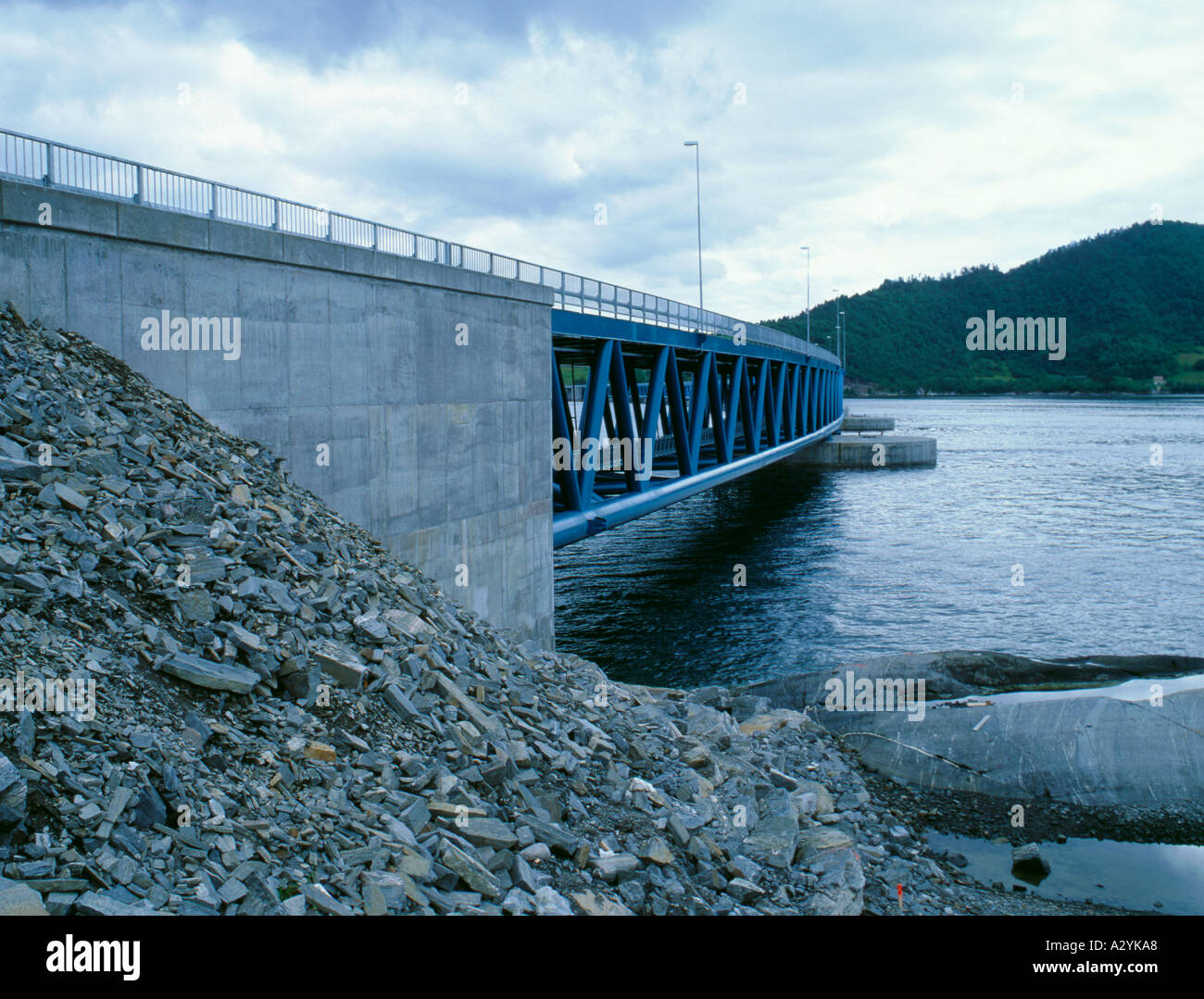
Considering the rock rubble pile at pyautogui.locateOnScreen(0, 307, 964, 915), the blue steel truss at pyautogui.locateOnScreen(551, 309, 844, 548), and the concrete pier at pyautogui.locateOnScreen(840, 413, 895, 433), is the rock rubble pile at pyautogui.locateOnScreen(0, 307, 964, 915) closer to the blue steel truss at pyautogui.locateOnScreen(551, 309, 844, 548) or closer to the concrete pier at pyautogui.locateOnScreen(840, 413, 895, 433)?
the blue steel truss at pyautogui.locateOnScreen(551, 309, 844, 548)

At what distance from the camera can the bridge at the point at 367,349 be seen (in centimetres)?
966

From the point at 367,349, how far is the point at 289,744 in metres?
7.81

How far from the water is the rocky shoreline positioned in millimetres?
502

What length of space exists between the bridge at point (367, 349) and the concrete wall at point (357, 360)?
0.08 ft

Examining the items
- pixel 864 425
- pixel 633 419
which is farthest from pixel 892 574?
pixel 864 425

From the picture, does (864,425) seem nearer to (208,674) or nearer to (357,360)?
(357,360)

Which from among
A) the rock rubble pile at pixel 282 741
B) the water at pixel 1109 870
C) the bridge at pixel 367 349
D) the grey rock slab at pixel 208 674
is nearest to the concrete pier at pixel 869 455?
the bridge at pixel 367 349

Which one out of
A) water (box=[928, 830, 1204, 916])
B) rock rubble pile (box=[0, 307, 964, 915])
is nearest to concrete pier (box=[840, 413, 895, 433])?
water (box=[928, 830, 1204, 916])

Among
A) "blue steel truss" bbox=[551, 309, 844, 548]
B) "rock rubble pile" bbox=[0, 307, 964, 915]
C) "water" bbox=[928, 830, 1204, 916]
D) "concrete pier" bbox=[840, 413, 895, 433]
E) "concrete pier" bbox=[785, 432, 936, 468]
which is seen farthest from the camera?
"concrete pier" bbox=[840, 413, 895, 433]

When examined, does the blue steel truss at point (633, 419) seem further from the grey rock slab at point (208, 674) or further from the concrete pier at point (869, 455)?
the concrete pier at point (869, 455)

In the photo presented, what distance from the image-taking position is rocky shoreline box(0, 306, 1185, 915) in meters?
5.14

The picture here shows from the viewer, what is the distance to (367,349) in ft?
42.8
